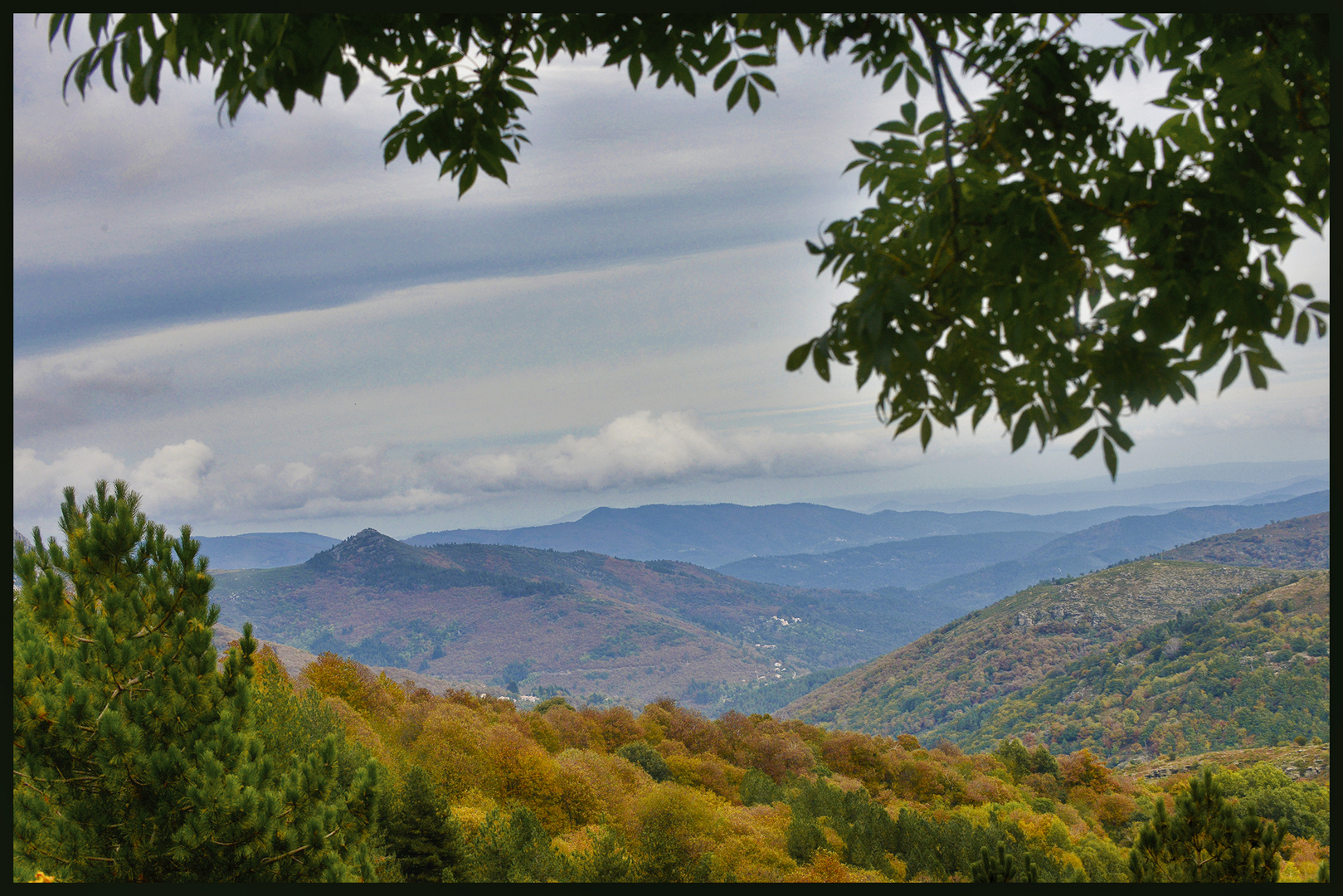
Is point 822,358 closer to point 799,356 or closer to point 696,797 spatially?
Result: point 799,356

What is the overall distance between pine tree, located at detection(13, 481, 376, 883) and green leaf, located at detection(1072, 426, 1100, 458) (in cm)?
683

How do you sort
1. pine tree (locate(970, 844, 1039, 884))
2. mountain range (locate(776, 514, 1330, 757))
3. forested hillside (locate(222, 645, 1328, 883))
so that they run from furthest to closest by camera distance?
mountain range (locate(776, 514, 1330, 757))
forested hillside (locate(222, 645, 1328, 883))
pine tree (locate(970, 844, 1039, 884))

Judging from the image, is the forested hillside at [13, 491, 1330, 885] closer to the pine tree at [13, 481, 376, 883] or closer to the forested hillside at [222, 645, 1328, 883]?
the pine tree at [13, 481, 376, 883]

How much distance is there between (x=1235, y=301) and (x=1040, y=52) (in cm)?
129

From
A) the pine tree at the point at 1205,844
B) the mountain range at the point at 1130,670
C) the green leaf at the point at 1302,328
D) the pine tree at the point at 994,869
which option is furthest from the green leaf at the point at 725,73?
the mountain range at the point at 1130,670

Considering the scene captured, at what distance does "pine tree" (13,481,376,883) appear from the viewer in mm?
6320

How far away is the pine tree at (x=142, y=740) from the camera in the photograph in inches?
249

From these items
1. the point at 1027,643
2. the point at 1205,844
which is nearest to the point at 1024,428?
the point at 1205,844

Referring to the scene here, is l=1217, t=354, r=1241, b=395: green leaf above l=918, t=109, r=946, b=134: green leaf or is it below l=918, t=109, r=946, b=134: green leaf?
below

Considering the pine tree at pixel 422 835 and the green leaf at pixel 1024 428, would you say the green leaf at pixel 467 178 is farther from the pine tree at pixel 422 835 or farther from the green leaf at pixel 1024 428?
the pine tree at pixel 422 835

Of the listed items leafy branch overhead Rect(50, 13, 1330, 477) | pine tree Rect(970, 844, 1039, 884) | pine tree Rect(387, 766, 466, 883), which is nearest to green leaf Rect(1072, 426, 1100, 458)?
leafy branch overhead Rect(50, 13, 1330, 477)

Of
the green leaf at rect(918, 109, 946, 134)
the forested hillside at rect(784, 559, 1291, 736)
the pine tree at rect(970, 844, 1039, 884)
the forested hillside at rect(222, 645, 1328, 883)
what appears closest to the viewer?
the green leaf at rect(918, 109, 946, 134)

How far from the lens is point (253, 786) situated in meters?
6.66

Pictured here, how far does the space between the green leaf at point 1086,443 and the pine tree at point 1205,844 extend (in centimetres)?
881
